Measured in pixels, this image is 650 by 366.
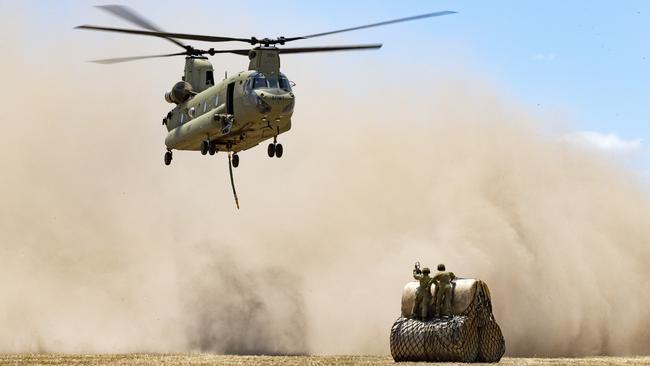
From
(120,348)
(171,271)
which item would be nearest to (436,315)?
(120,348)

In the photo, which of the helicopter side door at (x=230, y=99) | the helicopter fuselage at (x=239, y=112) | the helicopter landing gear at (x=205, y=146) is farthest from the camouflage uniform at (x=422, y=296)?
the helicopter landing gear at (x=205, y=146)

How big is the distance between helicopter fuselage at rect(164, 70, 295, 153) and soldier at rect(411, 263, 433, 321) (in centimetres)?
1024

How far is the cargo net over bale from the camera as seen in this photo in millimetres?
34281

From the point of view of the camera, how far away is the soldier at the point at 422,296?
35188mm

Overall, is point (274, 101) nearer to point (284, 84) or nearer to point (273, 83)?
point (273, 83)

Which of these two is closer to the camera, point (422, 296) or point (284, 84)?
point (422, 296)

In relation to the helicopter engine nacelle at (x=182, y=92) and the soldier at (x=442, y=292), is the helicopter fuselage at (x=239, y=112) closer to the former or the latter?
the helicopter engine nacelle at (x=182, y=92)

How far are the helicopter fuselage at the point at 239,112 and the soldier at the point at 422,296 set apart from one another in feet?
33.6

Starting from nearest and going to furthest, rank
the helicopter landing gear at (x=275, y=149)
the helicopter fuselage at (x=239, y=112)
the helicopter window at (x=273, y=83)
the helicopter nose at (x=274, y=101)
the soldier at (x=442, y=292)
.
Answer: the soldier at (x=442, y=292)
the helicopter nose at (x=274, y=101)
the helicopter fuselage at (x=239, y=112)
the helicopter window at (x=273, y=83)
the helicopter landing gear at (x=275, y=149)

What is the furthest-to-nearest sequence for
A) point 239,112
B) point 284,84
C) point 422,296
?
point 284,84 < point 239,112 < point 422,296

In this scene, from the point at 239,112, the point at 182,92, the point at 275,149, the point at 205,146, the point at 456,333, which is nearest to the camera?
the point at 456,333

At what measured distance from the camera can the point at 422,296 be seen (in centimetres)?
3538

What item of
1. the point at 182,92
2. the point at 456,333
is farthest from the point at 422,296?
the point at 182,92

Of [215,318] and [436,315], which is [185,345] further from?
[436,315]
